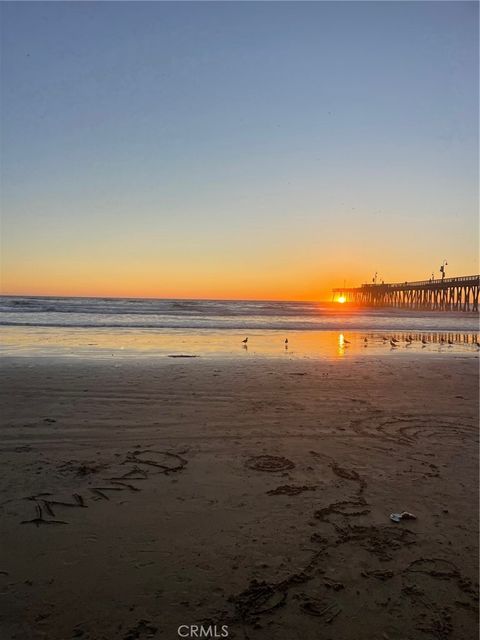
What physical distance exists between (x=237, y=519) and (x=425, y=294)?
7655 cm

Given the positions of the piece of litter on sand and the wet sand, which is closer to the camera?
the wet sand

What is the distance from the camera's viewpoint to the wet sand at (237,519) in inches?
107

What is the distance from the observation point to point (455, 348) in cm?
1725

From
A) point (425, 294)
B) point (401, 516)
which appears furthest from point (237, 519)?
point (425, 294)

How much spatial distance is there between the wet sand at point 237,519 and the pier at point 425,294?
6145cm

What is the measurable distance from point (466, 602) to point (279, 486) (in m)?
1.88

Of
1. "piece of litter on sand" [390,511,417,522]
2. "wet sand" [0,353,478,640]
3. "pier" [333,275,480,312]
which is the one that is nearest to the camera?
"wet sand" [0,353,478,640]

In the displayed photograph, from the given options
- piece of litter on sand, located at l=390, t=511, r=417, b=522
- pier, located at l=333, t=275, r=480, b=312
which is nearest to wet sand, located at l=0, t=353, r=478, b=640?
piece of litter on sand, located at l=390, t=511, r=417, b=522

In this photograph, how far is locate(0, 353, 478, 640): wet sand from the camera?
272cm

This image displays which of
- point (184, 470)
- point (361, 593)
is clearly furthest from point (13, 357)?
point (361, 593)

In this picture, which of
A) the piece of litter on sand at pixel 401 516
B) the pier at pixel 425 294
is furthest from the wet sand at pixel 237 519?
the pier at pixel 425 294

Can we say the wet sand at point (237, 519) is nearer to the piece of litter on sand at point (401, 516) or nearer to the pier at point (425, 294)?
the piece of litter on sand at point (401, 516)

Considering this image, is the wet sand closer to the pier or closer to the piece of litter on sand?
the piece of litter on sand

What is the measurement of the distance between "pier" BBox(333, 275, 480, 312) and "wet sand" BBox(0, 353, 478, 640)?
61.4 metres
